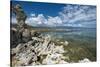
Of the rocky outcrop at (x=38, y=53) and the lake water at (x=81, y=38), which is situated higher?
the lake water at (x=81, y=38)

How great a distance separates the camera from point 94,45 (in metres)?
2.66

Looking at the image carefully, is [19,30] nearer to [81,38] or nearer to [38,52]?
[38,52]

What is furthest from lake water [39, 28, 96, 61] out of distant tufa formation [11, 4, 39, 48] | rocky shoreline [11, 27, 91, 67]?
distant tufa formation [11, 4, 39, 48]

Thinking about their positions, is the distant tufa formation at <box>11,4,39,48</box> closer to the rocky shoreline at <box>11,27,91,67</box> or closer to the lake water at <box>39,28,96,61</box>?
the rocky shoreline at <box>11,27,91,67</box>

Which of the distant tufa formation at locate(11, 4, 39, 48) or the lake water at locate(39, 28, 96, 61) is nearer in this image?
the distant tufa formation at locate(11, 4, 39, 48)

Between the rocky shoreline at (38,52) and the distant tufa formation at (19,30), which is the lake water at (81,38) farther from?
the distant tufa formation at (19,30)

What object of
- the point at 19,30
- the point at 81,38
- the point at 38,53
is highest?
the point at 19,30

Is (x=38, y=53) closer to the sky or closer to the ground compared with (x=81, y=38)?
closer to the ground

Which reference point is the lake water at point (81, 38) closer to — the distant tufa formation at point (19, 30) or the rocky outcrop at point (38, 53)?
the rocky outcrop at point (38, 53)

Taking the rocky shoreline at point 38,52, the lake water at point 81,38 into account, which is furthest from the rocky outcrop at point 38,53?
the lake water at point 81,38

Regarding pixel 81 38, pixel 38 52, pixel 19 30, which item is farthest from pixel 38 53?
pixel 81 38

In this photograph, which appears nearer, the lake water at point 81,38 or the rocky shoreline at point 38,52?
the rocky shoreline at point 38,52

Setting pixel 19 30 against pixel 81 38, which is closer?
pixel 19 30

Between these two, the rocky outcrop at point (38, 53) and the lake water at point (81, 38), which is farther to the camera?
the lake water at point (81, 38)
